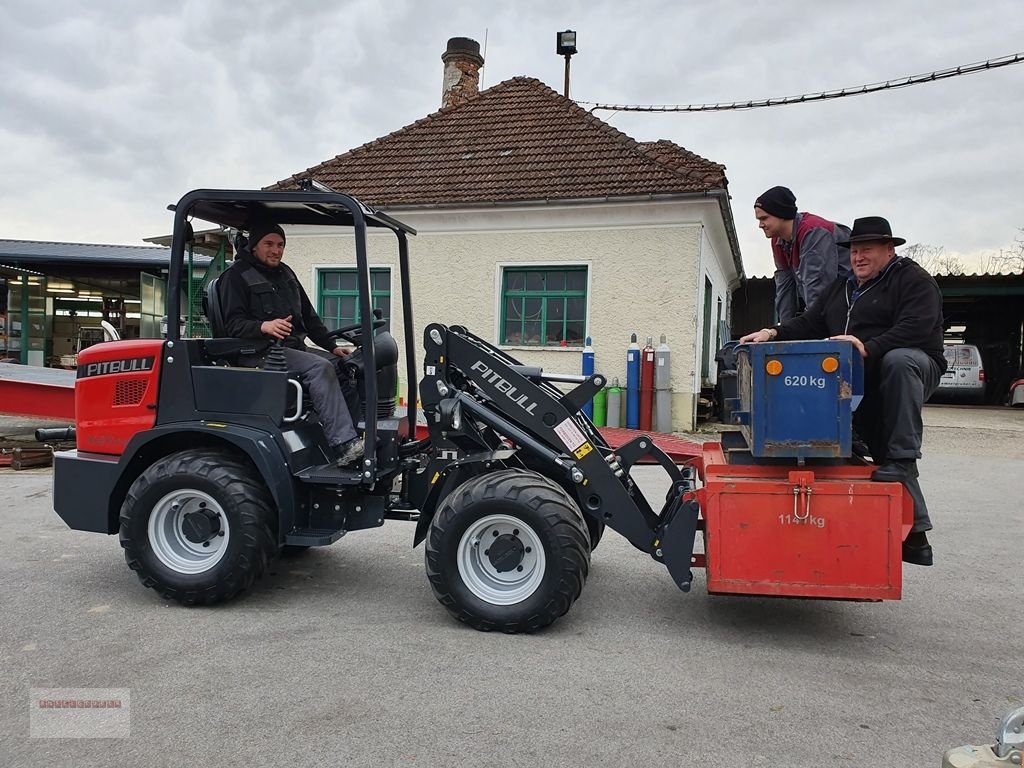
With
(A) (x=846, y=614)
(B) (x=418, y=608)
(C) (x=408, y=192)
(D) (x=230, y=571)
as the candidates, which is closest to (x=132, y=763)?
(D) (x=230, y=571)

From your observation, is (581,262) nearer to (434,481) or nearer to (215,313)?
(215,313)

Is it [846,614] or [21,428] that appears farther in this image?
[21,428]

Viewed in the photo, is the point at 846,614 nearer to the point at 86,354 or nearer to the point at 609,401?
the point at 86,354

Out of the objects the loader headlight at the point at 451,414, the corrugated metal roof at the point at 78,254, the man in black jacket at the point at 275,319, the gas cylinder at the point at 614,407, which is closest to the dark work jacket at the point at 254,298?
the man in black jacket at the point at 275,319

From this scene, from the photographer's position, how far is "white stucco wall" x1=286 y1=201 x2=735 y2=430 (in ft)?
42.0

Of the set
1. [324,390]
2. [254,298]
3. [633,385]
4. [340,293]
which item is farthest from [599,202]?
[324,390]

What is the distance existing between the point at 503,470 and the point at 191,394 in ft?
6.18

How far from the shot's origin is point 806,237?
4.78 metres

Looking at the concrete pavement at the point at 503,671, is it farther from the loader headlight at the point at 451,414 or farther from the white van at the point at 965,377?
the white van at the point at 965,377

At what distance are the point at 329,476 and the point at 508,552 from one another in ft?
3.69

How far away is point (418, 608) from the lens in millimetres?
4465

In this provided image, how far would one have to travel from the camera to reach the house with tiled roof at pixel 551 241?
12805mm

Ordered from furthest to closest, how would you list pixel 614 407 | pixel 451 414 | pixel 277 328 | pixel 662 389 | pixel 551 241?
pixel 551 241 → pixel 614 407 → pixel 662 389 → pixel 277 328 → pixel 451 414

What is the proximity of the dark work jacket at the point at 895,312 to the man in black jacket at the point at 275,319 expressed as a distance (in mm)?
2989
